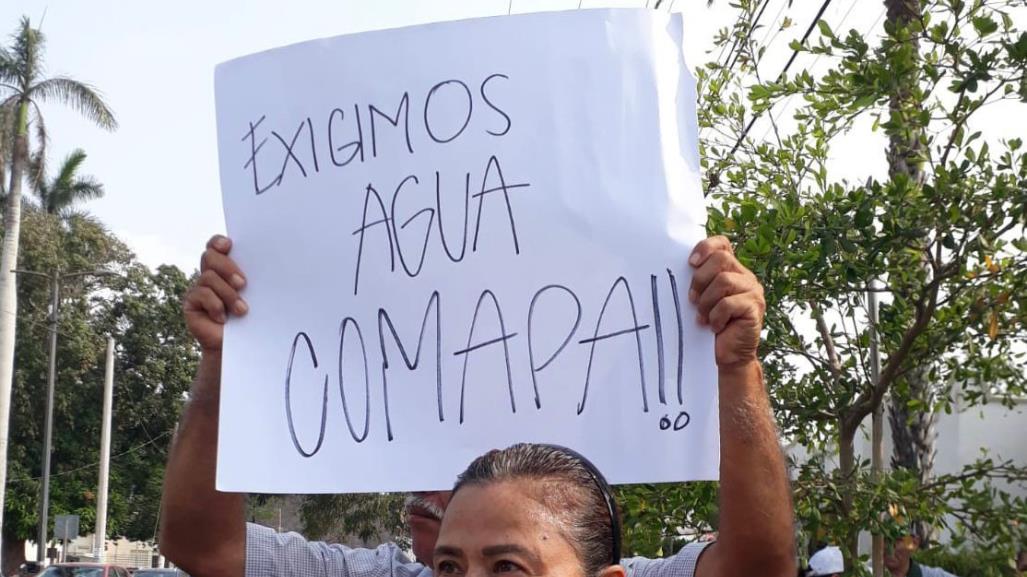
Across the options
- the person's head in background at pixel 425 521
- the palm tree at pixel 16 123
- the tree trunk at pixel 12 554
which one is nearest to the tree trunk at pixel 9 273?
the palm tree at pixel 16 123

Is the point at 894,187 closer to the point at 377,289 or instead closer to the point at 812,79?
the point at 812,79

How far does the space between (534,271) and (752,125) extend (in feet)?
12.9

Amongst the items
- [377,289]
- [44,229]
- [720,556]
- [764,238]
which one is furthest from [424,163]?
[44,229]

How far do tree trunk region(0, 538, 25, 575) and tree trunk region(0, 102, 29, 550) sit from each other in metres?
13.5

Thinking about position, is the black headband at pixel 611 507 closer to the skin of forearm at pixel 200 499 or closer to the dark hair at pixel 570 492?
the dark hair at pixel 570 492

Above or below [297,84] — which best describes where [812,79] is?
above

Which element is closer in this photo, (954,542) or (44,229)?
(954,542)

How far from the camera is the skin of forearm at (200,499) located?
261cm

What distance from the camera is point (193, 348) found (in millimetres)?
45062

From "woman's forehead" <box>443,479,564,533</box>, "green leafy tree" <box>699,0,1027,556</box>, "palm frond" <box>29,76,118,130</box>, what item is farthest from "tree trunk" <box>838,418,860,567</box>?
"palm frond" <box>29,76,118,130</box>

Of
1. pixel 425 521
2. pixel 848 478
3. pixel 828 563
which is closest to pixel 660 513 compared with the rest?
pixel 848 478

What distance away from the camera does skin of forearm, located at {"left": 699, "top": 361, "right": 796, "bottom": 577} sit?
7.53 feet

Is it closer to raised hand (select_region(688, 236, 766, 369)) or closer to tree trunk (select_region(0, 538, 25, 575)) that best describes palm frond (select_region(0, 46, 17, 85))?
tree trunk (select_region(0, 538, 25, 575))

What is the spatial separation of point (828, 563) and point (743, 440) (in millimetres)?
3785
